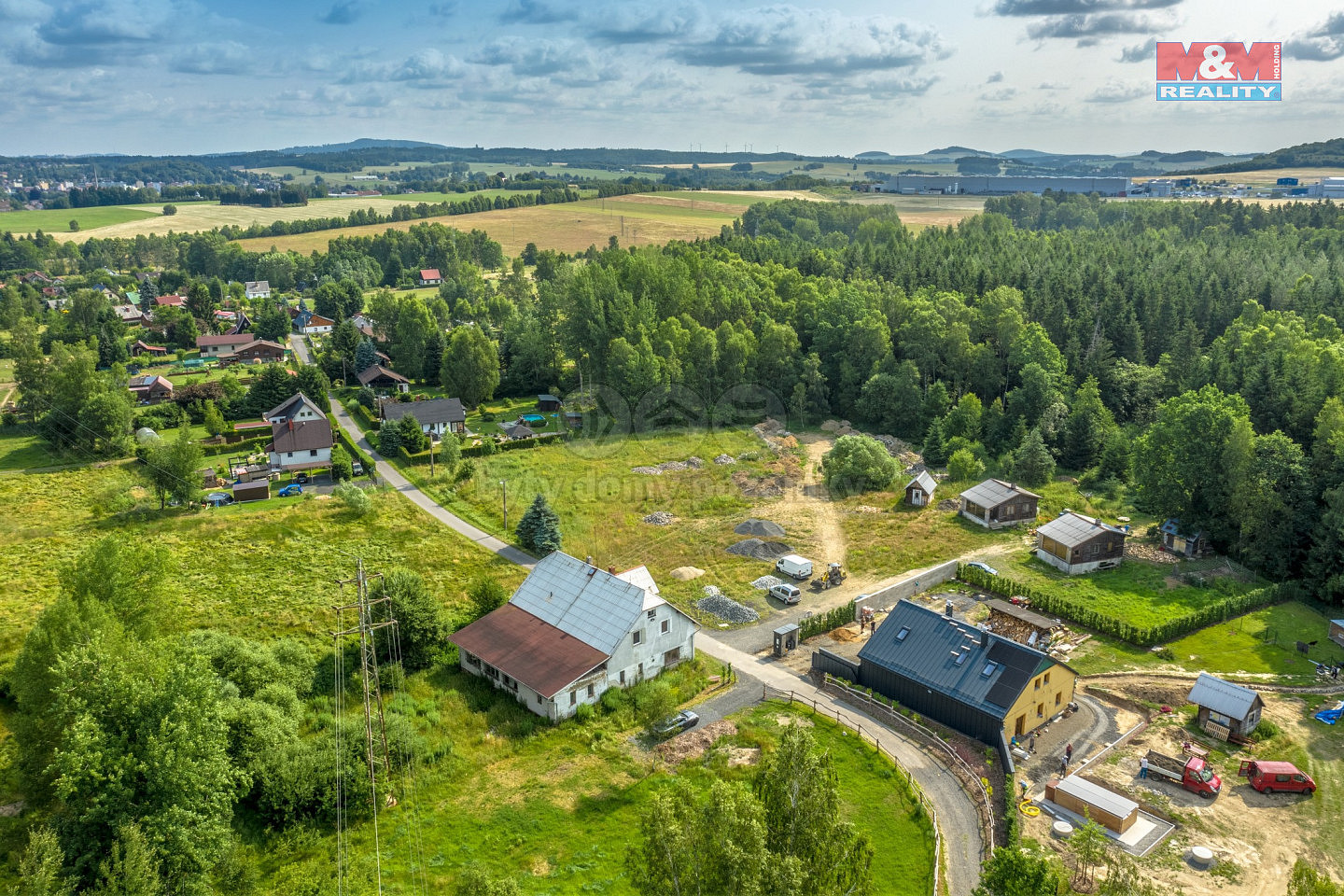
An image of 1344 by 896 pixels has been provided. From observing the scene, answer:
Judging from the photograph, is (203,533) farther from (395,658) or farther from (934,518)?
(934,518)

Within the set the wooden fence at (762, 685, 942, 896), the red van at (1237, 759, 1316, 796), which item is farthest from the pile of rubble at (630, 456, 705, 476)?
the red van at (1237, 759, 1316, 796)

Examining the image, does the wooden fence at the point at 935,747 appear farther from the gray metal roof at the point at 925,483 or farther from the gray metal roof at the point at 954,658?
the gray metal roof at the point at 925,483

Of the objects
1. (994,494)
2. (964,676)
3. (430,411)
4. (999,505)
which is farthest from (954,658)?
(430,411)

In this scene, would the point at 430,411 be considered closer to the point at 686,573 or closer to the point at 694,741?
the point at 686,573

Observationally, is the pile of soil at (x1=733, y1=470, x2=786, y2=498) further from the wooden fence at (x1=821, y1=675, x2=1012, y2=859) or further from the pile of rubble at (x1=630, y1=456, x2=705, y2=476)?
the wooden fence at (x1=821, y1=675, x2=1012, y2=859)

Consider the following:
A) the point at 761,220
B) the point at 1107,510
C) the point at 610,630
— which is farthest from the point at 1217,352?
the point at 761,220
